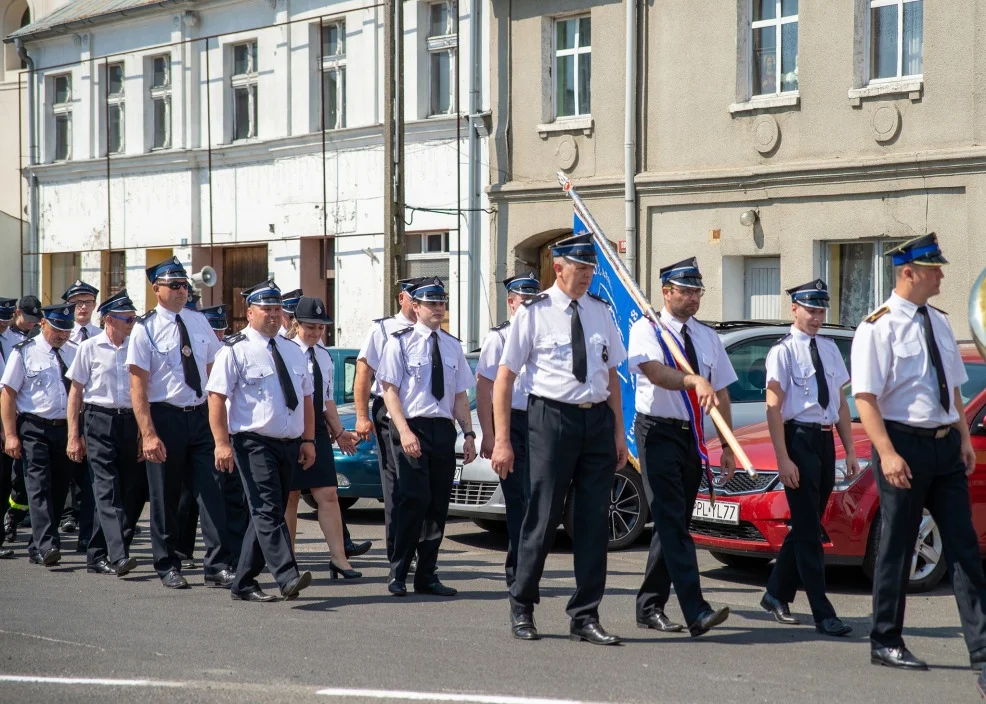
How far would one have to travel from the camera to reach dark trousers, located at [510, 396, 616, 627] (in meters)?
7.35

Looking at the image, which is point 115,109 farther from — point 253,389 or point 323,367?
point 253,389

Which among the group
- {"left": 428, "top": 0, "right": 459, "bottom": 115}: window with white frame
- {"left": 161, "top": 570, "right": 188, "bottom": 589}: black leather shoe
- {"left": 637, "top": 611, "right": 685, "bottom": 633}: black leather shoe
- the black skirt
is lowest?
{"left": 161, "top": 570, "right": 188, "bottom": 589}: black leather shoe

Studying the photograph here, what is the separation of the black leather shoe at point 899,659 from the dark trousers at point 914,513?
30mm

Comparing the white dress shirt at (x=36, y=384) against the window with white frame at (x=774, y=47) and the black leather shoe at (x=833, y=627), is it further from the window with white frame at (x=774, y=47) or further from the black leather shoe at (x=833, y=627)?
the window with white frame at (x=774, y=47)

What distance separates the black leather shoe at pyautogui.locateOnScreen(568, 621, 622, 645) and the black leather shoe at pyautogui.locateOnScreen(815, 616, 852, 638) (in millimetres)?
1145

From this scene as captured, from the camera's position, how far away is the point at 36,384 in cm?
1096

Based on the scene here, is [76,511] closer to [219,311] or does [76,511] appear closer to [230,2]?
[219,311]

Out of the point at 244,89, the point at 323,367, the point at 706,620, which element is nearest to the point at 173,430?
the point at 323,367

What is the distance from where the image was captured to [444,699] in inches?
239

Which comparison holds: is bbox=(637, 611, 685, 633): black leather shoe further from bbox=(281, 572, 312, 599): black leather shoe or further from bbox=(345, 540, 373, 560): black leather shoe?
bbox=(345, 540, 373, 560): black leather shoe

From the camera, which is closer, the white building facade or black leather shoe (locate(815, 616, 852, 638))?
black leather shoe (locate(815, 616, 852, 638))

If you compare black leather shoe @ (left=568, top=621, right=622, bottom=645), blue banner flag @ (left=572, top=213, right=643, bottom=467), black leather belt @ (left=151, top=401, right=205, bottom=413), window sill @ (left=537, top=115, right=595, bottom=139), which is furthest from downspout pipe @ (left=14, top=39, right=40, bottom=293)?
black leather shoe @ (left=568, top=621, right=622, bottom=645)

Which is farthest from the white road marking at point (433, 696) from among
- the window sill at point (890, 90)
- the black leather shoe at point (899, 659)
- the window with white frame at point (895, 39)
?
the window with white frame at point (895, 39)

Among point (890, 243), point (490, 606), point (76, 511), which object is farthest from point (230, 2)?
point (490, 606)
